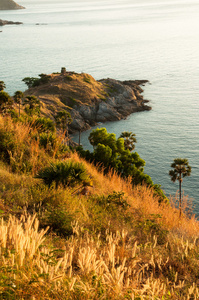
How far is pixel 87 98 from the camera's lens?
9438 cm

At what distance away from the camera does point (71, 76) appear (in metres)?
104

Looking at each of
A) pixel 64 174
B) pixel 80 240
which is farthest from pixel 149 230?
pixel 64 174

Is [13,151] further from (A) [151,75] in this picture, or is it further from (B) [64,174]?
(A) [151,75]

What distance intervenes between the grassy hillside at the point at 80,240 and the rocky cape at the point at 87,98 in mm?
68745

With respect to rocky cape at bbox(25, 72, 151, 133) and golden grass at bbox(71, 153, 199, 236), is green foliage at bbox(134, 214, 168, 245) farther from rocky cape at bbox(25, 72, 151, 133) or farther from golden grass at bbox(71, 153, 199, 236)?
rocky cape at bbox(25, 72, 151, 133)

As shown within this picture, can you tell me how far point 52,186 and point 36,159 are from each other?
221cm

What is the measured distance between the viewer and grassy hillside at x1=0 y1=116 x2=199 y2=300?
3.43m

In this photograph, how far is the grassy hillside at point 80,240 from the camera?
3.43m

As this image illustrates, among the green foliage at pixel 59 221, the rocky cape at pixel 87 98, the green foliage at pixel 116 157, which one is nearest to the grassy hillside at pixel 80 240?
the green foliage at pixel 59 221

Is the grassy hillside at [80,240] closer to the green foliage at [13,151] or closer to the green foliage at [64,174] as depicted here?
the green foliage at [13,151]

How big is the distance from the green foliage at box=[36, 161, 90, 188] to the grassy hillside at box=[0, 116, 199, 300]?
22 centimetres

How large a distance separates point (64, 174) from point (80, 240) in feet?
13.1

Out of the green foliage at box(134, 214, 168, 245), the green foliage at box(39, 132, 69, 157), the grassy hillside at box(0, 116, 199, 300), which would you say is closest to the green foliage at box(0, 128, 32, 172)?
the grassy hillside at box(0, 116, 199, 300)

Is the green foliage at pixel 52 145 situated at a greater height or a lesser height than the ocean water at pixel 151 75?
lesser
